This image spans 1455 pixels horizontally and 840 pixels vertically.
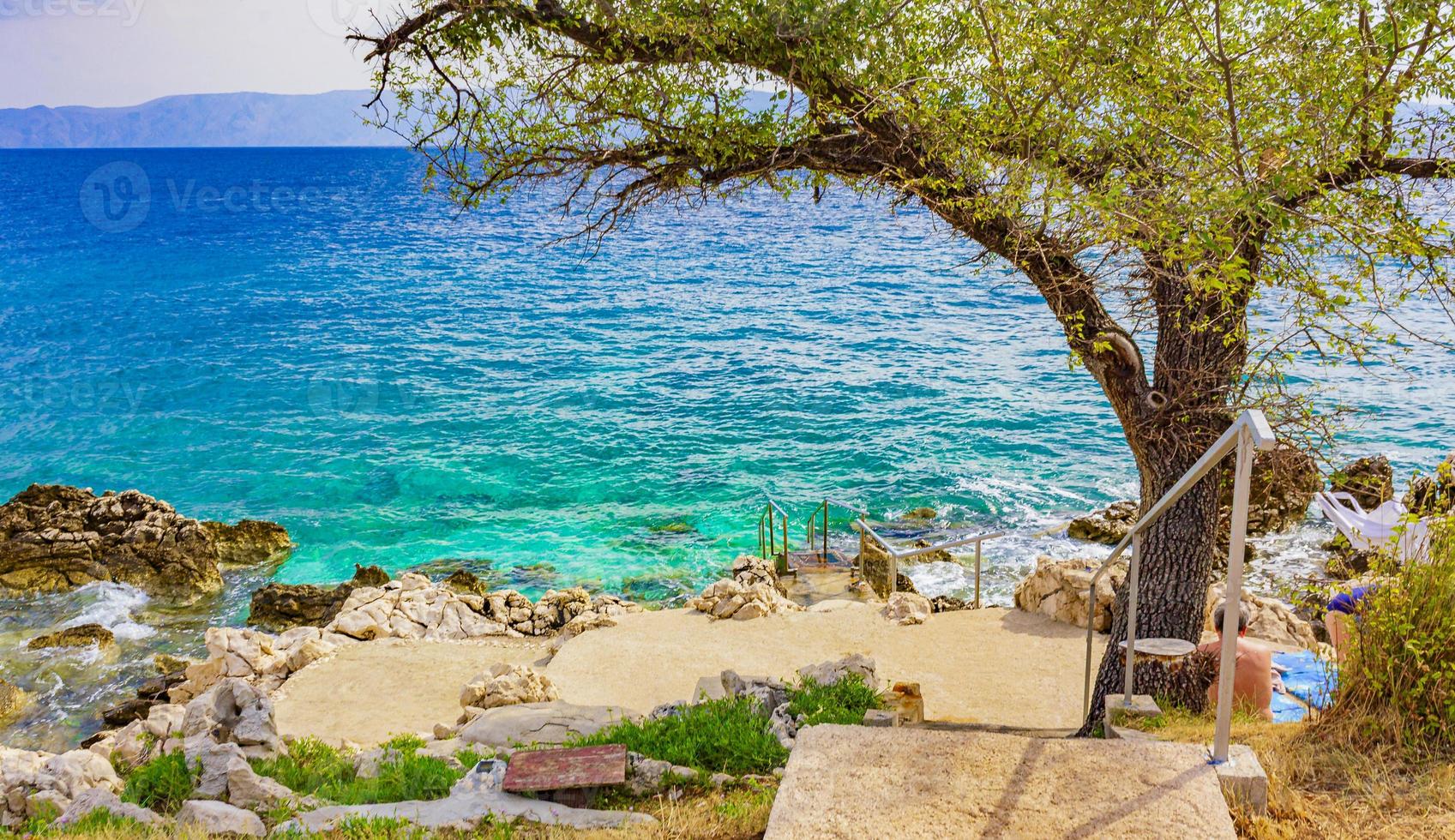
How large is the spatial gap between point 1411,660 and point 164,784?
6887 millimetres

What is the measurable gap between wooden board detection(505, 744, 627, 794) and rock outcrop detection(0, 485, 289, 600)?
1342cm

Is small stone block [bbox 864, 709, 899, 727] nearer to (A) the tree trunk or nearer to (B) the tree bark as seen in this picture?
(B) the tree bark

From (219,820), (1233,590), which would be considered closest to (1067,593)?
(1233,590)

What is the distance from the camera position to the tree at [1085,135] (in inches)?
208

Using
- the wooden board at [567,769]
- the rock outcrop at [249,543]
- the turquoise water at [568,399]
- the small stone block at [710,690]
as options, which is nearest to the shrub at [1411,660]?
the wooden board at [567,769]

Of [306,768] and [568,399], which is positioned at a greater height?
[306,768]

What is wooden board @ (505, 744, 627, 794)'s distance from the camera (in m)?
5.11

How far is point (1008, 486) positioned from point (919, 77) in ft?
48.7

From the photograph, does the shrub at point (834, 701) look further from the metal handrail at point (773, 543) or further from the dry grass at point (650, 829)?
the metal handrail at point (773, 543)

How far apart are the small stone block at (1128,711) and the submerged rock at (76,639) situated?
47.3 feet

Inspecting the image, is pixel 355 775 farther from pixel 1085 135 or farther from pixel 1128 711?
pixel 1085 135

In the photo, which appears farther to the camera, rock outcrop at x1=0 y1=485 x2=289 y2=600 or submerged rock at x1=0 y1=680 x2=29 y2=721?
rock outcrop at x1=0 y1=485 x2=289 y2=600

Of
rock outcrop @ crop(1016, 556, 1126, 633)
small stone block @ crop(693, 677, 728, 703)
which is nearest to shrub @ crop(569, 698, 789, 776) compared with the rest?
small stone block @ crop(693, 677, 728, 703)

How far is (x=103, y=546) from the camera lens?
16.9 meters
